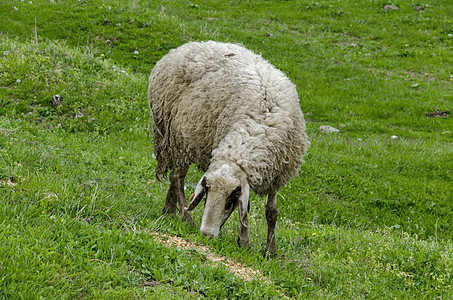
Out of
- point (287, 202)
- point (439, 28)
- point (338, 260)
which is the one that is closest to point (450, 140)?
point (287, 202)

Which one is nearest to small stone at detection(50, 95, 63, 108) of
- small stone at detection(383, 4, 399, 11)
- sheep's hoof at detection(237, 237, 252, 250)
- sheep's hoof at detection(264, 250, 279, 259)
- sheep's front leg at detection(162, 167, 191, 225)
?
sheep's front leg at detection(162, 167, 191, 225)

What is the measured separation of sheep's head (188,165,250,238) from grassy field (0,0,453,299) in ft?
0.72

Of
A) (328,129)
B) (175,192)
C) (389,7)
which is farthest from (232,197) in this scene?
(389,7)

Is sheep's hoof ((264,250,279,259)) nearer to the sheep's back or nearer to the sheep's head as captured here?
the sheep's head

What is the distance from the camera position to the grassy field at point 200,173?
149 inches

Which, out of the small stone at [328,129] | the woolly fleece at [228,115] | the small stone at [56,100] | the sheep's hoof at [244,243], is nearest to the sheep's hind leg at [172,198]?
the woolly fleece at [228,115]

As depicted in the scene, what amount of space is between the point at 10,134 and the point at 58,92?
3218 millimetres

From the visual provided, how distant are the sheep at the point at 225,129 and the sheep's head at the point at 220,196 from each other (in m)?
0.01

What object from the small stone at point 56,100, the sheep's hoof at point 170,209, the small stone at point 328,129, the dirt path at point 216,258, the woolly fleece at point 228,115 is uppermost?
the woolly fleece at point 228,115

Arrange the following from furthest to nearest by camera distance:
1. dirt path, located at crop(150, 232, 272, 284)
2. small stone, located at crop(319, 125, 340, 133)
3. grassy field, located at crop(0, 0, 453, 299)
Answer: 1. small stone, located at crop(319, 125, 340, 133)
2. dirt path, located at crop(150, 232, 272, 284)
3. grassy field, located at crop(0, 0, 453, 299)

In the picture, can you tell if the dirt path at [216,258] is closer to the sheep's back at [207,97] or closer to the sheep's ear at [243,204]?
the sheep's ear at [243,204]

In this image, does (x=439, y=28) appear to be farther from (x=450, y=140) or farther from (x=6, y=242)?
(x=6, y=242)

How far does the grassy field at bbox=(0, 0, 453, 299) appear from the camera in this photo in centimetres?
378

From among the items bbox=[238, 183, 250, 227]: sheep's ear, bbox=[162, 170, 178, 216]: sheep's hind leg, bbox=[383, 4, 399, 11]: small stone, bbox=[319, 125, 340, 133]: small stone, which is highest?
bbox=[383, 4, 399, 11]: small stone
